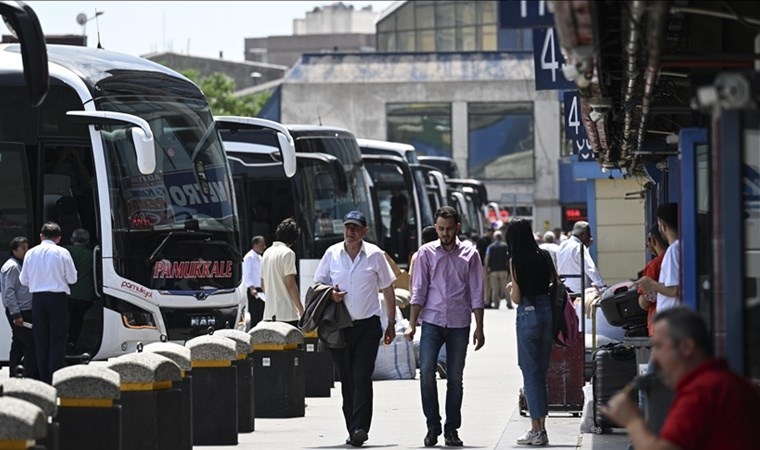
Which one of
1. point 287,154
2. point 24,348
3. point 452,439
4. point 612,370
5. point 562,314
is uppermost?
point 287,154

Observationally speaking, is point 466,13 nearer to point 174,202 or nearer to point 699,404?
point 174,202

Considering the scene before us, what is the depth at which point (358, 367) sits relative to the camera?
536 inches

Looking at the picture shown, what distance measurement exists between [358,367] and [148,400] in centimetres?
258

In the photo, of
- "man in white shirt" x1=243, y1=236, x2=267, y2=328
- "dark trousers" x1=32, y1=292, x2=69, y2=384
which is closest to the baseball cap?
"dark trousers" x1=32, y1=292, x2=69, y2=384

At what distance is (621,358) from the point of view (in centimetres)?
1334

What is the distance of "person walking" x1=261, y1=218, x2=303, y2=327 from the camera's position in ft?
58.1

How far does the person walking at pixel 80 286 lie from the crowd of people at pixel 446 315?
0.4 inches

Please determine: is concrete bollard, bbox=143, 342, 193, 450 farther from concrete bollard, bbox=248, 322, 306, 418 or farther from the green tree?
the green tree

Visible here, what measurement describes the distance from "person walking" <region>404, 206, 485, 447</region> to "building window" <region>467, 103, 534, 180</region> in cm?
5094

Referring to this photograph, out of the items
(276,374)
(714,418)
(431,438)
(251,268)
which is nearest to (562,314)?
(431,438)

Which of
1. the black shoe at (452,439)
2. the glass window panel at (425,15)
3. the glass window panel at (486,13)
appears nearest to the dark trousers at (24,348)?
the black shoe at (452,439)

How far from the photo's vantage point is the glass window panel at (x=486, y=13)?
3314 inches

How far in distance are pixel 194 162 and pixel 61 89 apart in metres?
1.69

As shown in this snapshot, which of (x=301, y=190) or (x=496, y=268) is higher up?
(x=301, y=190)
